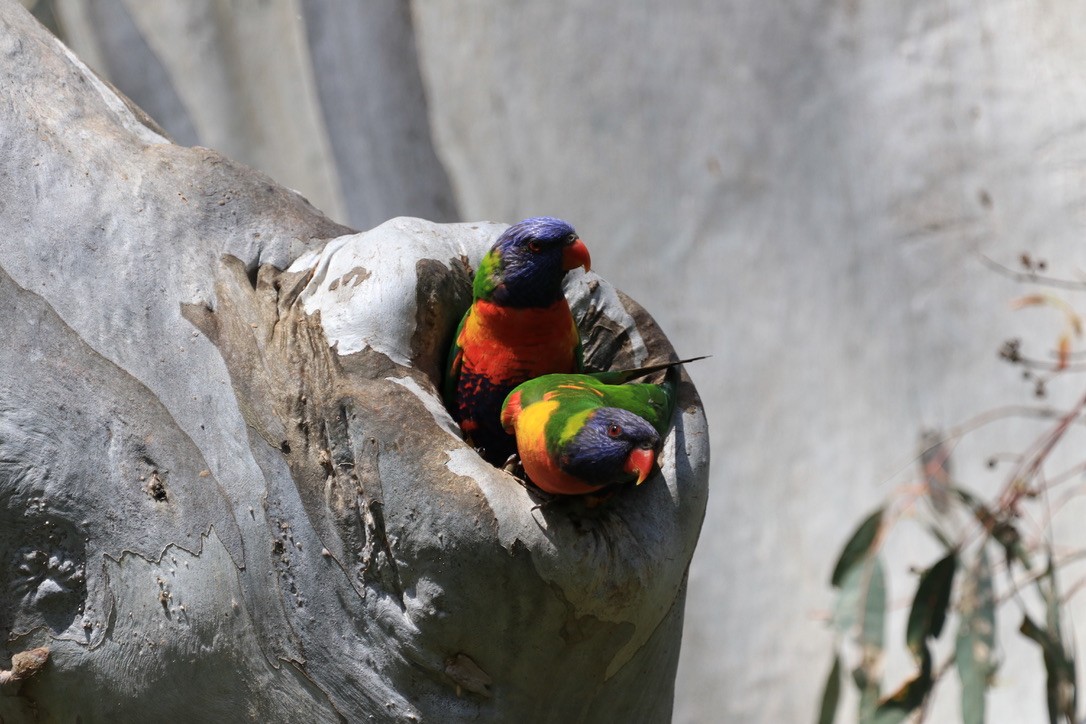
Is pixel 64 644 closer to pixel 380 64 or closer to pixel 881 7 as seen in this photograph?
pixel 380 64

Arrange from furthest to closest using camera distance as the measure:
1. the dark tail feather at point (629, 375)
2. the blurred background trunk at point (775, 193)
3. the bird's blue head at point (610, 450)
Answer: the blurred background trunk at point (775, 193) < the dark tail feather at point (629, 375) < the bird's blue head at point (610, 450)

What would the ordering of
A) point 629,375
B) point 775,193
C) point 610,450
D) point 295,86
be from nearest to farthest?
point 610,450 < point 629,375 < point 775,193 < point 295,86

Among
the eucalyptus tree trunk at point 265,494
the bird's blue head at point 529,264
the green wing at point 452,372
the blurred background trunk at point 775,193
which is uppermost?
the blurred background trunk at point 775,193

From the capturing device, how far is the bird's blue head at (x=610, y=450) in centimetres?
123

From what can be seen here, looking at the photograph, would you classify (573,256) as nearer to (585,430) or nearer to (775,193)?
(585,430)

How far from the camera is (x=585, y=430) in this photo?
125cm

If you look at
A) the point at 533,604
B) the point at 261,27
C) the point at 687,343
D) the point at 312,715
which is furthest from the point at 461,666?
the point at 261,27

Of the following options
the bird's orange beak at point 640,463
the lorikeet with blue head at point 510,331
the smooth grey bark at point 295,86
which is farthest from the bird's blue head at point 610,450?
the smooth grey bark at point 295,86

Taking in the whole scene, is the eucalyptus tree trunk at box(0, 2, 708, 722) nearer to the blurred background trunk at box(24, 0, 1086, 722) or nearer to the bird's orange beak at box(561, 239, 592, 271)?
the bird's orange beak at box(561, 239, 592, 271)

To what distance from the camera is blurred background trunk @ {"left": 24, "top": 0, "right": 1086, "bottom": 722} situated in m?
3.41

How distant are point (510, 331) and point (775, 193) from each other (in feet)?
8.37

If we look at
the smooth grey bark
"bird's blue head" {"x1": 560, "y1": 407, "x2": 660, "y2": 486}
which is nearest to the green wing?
"bird's blue head" {"x1": 560, "y1": 407, "x2": 660, "y2": 486}

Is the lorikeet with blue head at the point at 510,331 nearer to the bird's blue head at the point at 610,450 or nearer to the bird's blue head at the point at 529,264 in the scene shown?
the bird's blue head at the point at 529,264

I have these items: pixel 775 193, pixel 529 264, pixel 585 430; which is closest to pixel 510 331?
pixel 529 264
